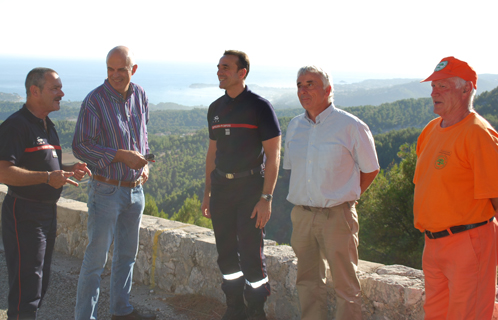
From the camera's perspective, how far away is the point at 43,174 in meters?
2.06

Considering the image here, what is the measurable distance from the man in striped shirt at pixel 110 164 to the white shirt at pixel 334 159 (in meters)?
0.98

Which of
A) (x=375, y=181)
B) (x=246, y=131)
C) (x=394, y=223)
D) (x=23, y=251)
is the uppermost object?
(x=246, y=131)

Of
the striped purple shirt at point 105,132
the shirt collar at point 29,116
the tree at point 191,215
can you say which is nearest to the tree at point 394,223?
the tree at point 191,215

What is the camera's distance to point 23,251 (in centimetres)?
209

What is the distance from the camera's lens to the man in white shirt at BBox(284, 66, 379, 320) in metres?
1.99

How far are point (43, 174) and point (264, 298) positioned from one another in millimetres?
1398

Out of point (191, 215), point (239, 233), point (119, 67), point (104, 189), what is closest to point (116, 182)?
point (104, 189)

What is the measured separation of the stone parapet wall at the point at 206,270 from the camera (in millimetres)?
2059

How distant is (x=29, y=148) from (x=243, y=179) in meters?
1.18

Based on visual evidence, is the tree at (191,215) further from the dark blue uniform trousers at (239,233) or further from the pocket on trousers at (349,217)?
the pocket on trousers at (349,217)

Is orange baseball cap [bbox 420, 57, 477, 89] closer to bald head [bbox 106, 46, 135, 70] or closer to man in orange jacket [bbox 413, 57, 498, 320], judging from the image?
man in orange jacket [bbox 413, 57, 498, 320]

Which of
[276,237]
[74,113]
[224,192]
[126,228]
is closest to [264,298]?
[224,192]

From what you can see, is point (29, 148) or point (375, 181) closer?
point (29, 148)

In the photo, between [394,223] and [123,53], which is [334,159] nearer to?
[123,53]
